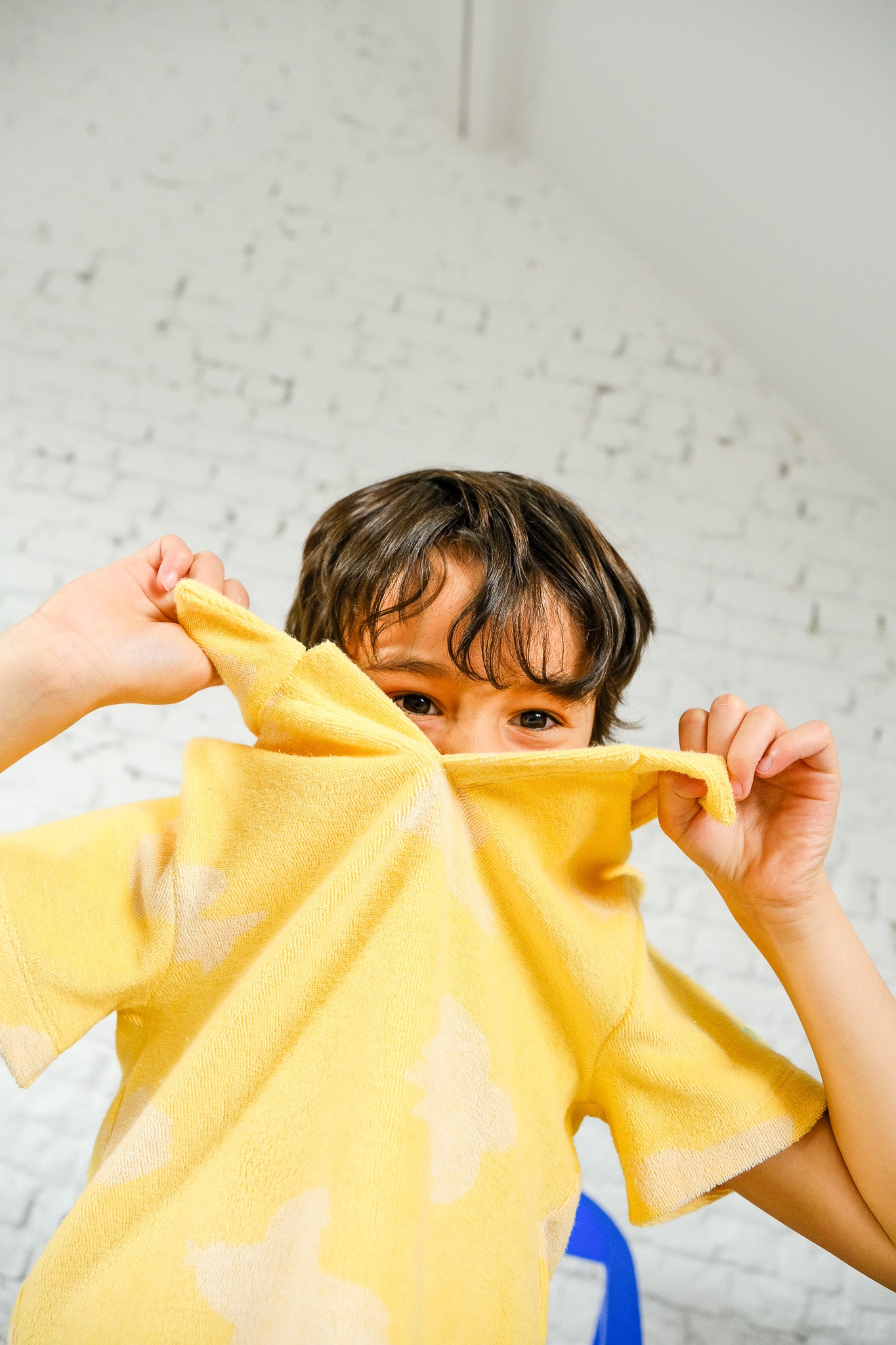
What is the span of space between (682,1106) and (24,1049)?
533 mm

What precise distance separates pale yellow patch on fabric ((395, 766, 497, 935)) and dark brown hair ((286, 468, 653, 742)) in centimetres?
14

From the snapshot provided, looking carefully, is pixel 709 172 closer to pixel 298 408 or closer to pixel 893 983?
pixel 298 408

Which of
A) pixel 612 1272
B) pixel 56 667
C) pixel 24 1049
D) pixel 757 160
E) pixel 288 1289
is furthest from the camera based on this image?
pixel 757 160

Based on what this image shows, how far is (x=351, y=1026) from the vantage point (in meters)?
0.67

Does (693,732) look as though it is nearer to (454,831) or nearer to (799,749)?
(799,749)

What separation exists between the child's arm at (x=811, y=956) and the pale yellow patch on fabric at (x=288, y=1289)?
1.37ft

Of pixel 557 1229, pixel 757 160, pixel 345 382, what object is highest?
pixel 757 160

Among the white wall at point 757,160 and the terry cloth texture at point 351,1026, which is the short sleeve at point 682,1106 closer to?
the terry cloth texture at point 351,1026

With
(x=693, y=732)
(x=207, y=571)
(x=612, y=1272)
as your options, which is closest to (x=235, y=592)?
(x=207, y=571)

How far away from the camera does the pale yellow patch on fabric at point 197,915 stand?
75 centimetres

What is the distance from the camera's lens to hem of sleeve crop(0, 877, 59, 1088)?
0.68 m

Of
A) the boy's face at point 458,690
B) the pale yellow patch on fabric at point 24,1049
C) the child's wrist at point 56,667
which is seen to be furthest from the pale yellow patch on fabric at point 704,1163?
the child's wrist at point 56,667

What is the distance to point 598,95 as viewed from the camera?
2.13 metres

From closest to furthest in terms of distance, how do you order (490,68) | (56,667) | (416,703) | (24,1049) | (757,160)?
(24,1049) < (56,667) < (416,703) < (757,160) < (490,68)
